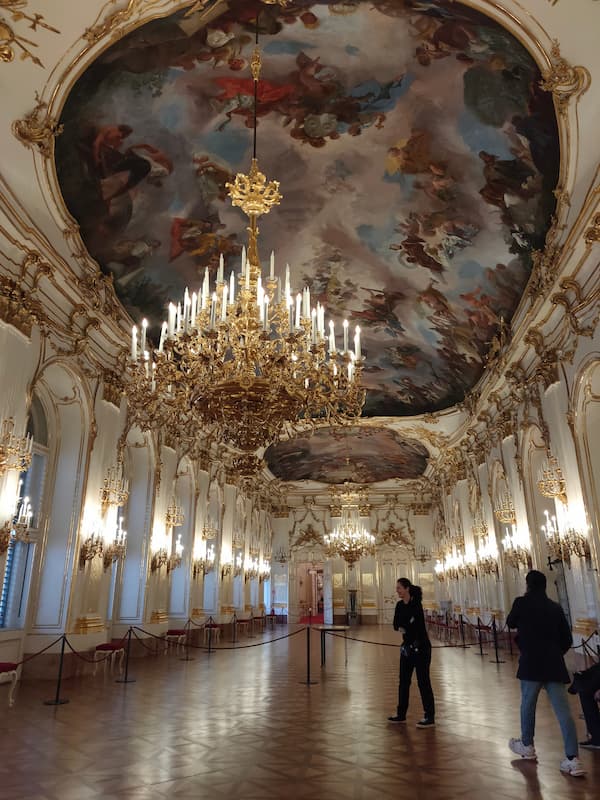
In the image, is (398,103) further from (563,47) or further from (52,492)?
(52,492)

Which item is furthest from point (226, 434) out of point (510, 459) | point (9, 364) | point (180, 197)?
point (510, 459)

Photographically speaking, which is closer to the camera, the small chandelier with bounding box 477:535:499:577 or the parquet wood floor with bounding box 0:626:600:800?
the parquet wood floor with bounding box 0:626:600:800

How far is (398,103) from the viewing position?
8.34m

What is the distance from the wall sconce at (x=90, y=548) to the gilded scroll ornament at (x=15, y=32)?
7.48m

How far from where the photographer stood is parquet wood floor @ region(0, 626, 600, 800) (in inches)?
167

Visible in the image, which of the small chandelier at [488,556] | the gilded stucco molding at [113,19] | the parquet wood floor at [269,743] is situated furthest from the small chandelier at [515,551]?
the gilded stucco molding at [113,19]

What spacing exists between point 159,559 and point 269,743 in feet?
30.0

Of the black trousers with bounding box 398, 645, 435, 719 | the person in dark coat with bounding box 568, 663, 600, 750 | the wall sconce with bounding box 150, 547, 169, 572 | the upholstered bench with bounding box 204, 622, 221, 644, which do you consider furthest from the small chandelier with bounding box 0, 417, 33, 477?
the upholstered bench with bounding box 204, 622, 221, 644

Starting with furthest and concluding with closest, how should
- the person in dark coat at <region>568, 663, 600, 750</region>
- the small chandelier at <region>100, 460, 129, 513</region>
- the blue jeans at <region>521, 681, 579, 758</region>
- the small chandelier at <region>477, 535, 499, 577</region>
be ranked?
the small chandelier at <region>477, 535, 499, 577</region> → the small chandelier at <region>100, 460, 129, 513</region> → the person in dark coat at <region>568, 663, 600, 750</region> → the blue jeans at <region>521, 681, 579, 758</region>

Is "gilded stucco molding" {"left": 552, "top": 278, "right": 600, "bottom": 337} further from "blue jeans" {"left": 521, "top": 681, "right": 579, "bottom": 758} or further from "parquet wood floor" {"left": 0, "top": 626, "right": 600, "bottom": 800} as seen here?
"blue jeans" {"left": 521, "top": 681, "right": 579, "bottom": 758}

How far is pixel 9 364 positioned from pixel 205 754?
5948mm

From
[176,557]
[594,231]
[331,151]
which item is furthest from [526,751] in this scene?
[176,557]

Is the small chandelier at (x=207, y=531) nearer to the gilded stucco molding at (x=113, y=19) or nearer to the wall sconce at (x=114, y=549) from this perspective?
the wall sconce at (x=114, y=549)

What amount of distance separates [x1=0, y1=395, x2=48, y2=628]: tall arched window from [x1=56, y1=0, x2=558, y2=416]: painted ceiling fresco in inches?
118
